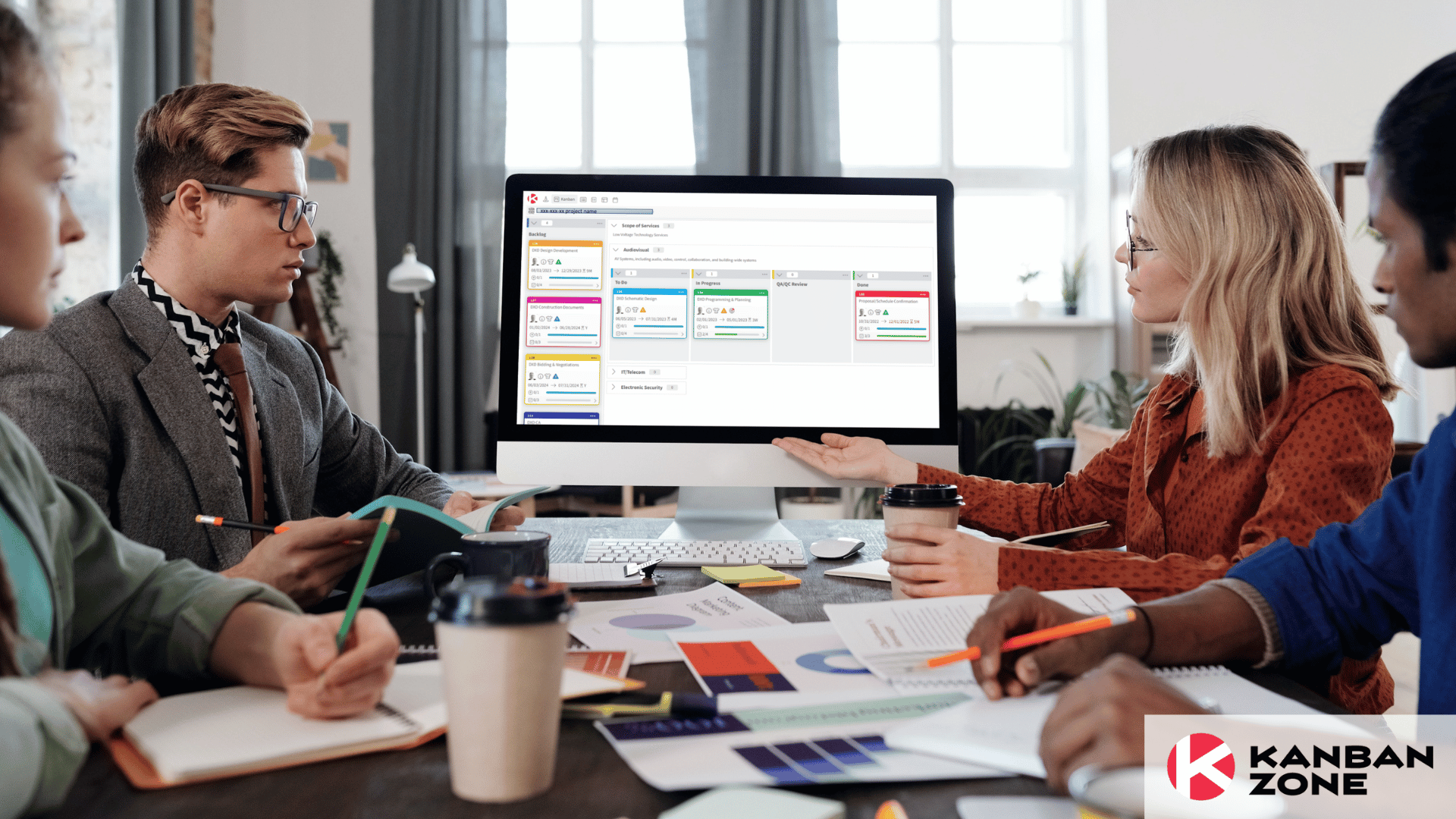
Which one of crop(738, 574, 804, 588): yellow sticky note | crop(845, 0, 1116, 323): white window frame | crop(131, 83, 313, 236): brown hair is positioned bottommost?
crop(738, 574, 804, 588): yellow sticky note

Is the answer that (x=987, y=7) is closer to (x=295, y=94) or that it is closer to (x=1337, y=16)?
(x=1337, y=16)

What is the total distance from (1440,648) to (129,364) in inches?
55.8

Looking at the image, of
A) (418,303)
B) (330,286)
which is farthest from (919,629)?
(330,286)

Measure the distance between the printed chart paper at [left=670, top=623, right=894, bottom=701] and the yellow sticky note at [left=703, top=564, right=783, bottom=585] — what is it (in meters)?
0.22

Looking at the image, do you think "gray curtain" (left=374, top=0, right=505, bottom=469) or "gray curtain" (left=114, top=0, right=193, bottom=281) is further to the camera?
"gray curtain" (left=374, top=0, right=505, bottom=469)

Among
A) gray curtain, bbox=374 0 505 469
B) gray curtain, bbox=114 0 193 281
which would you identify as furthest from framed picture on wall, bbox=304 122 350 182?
gray curtain, bbox=114 0 193 281

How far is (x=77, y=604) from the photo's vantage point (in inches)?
27.5

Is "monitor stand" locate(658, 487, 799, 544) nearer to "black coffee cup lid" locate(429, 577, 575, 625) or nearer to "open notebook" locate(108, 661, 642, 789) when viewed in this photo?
"open notebook" locate(108, 661, 642, 789)

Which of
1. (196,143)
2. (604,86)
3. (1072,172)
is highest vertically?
(604,86)

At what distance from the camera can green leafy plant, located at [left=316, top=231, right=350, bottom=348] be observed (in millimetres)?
4141

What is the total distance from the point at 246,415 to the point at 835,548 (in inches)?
33.4

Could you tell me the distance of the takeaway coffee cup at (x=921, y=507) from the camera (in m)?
0.96

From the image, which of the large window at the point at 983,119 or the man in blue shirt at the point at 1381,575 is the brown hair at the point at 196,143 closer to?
the man in blue shirt at the point at 1381,575

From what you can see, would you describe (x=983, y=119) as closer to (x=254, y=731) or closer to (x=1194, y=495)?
(x=1194, y=495)
